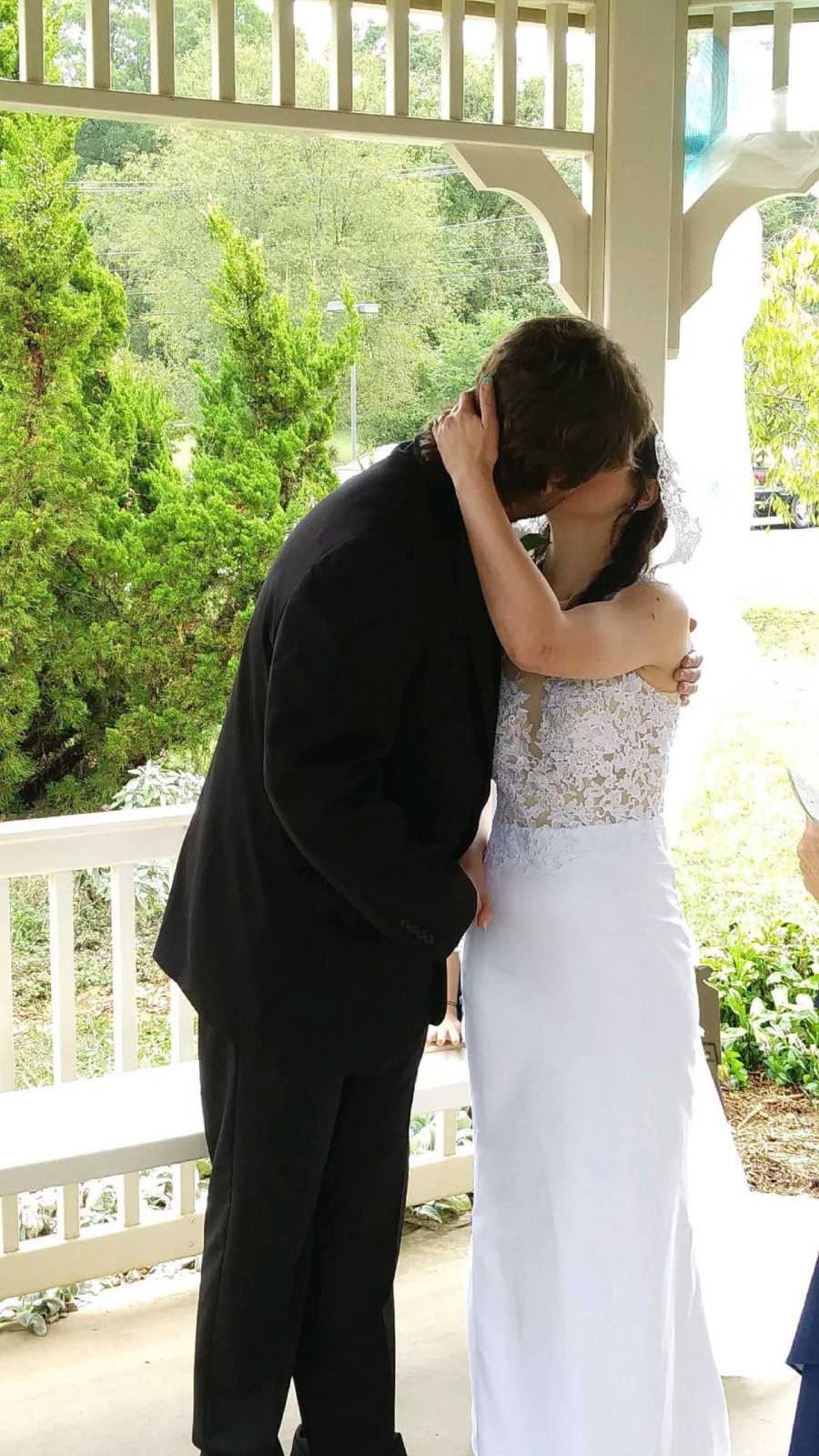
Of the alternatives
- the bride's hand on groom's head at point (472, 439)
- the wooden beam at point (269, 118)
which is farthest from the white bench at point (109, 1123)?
the wooden beam at point (269, 118)

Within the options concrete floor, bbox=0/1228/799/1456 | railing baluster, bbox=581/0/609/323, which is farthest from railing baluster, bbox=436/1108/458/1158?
railing baluster, bbox=581/0/609/323

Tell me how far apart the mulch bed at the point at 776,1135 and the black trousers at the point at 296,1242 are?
2350mm

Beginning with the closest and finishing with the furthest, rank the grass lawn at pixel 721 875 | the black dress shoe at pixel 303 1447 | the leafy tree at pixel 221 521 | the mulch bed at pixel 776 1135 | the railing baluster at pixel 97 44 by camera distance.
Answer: the black dress shoe at pixel 303 1447
the railing baluster at pixel 97 44
the mulch bed at pixel 776 1135
the grass lawn at pixel 721 875
the leafy tree at pixel 221 521

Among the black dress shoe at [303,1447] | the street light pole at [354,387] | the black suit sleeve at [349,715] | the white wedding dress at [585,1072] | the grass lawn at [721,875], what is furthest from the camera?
the street light pole at [354,387]

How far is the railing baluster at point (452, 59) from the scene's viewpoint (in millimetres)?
2885

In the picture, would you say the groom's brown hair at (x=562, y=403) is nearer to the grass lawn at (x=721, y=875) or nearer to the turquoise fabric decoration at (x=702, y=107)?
the turquoise fabric decoration at (x=702, y=107)

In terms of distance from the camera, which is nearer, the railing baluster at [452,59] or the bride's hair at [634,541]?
the bride's hair at [634,541]

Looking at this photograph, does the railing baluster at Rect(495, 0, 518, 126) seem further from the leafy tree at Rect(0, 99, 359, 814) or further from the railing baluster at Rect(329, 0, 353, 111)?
the leafy tree at Rect(0, 99, 359, 814)

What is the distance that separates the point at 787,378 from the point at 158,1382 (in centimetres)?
497

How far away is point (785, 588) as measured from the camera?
23.0 feet

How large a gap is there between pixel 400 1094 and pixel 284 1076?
0.22 m

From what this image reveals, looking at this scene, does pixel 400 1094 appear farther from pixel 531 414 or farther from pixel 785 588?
pixel 785 588

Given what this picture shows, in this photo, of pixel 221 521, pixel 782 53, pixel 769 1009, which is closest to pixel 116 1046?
pixel 782 53

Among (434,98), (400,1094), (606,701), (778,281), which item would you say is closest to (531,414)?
(606,701)
